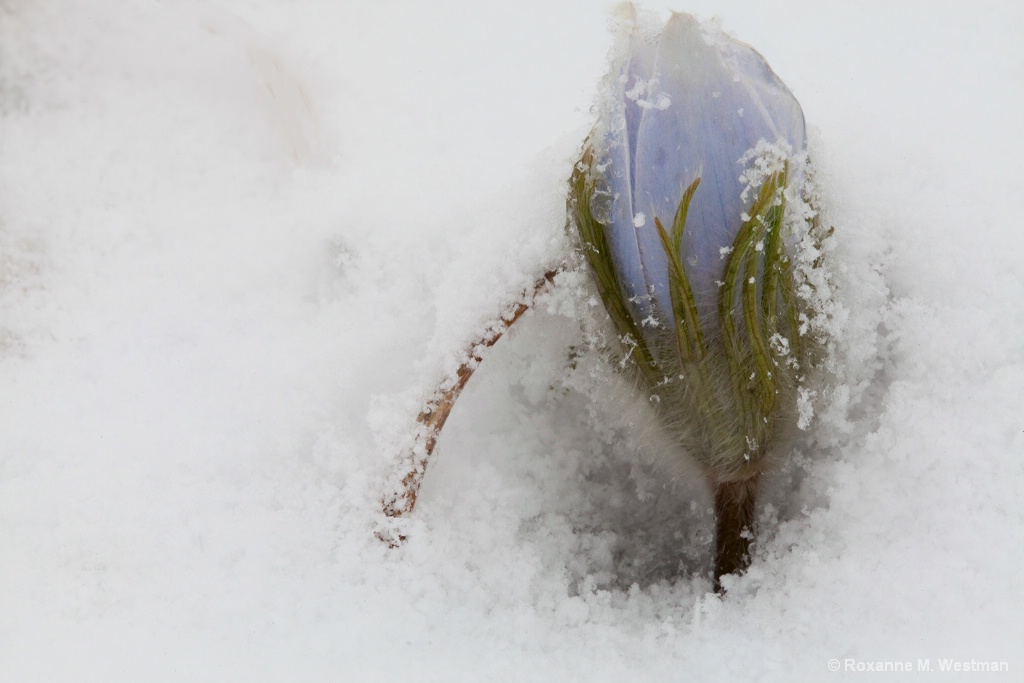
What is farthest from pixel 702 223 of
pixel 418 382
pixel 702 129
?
pixel 418 382

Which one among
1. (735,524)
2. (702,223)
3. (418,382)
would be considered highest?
(702,223)

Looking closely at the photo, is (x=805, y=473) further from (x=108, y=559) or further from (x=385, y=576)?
(x=108, y=559)

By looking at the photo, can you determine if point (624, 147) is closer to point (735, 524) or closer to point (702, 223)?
→ point (702, 223)

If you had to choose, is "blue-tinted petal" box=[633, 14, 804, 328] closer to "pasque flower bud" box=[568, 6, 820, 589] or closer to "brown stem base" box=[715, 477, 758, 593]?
"pasque flower bud" box=[568, 6, 820, 589]

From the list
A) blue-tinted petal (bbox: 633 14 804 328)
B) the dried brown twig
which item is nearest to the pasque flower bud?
blue-tinted petal (bbox: 633 14 804 328)

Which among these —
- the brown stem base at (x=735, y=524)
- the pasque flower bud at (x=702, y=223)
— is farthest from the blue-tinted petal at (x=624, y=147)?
the brown stem base at (x=735, y=524)

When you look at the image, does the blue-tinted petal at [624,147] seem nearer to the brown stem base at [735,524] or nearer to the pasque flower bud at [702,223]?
the pasque flower bud at [702,223]
